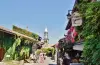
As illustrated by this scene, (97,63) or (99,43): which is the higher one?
(99,43)

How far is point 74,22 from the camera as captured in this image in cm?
1519

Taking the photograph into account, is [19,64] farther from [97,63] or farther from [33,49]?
[33,49]

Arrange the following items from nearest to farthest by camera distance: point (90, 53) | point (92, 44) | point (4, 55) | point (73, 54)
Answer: point (92, 44)
point (90, 53)
point (73, 54)
point (4, 55)

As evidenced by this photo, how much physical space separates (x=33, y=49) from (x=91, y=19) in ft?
114

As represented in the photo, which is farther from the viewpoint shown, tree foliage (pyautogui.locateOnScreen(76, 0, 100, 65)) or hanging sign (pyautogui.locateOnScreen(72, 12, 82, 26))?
hanging sign (pyautogui.locateOnScreen(72, 12, 82, 26))

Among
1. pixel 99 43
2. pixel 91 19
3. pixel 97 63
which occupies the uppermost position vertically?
pixel 91 19

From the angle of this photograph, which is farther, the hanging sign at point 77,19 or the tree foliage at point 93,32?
the hanging sign at point 77,19

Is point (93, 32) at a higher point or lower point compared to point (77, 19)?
lower

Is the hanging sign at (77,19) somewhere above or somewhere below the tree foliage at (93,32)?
above

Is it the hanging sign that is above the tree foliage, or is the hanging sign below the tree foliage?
above

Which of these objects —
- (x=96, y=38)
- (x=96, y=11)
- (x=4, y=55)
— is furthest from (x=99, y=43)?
(x=4, y=55)

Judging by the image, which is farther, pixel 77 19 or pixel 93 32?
pixel 77 19

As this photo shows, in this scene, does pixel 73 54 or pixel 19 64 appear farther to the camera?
pixel 19 64

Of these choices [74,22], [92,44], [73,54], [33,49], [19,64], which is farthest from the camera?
[33,49]
